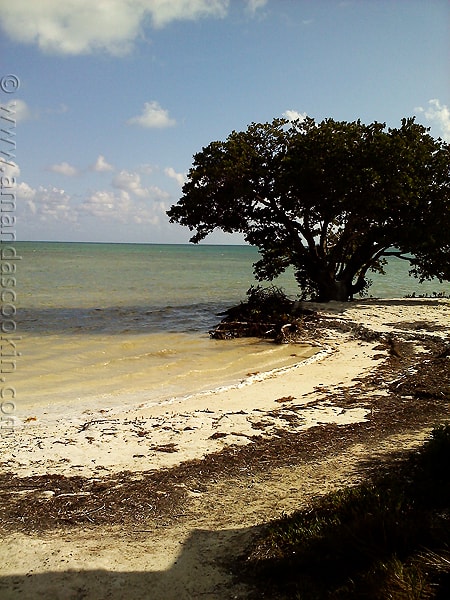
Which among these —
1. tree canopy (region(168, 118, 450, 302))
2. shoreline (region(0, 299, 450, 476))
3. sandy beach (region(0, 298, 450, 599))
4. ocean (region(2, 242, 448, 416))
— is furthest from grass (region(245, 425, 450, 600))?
tree canopy (region(168, 118, 450, 302))

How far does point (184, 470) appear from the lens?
19.0 ft

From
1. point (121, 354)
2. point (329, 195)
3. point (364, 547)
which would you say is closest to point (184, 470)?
point (364, 547)

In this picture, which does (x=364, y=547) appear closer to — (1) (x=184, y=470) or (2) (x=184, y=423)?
(1) (x=184, y=470)

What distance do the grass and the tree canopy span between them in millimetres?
14295

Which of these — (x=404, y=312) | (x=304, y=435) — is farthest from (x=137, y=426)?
(x=404, y=312)

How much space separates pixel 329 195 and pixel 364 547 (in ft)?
51.7

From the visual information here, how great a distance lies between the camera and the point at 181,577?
378cm

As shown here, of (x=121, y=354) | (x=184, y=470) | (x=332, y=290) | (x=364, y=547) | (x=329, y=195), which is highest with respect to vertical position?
(x=329, y=195)

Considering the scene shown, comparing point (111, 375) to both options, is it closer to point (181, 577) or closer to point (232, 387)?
point (232, 387)

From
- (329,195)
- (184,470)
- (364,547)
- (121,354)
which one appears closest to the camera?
(364,547)

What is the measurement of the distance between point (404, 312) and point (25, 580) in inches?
641

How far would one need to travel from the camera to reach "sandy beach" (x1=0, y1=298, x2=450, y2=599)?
3.89 metres

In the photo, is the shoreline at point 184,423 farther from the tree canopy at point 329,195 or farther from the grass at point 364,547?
the tree canopy at point 329,195

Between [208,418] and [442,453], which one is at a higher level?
[442,453]
